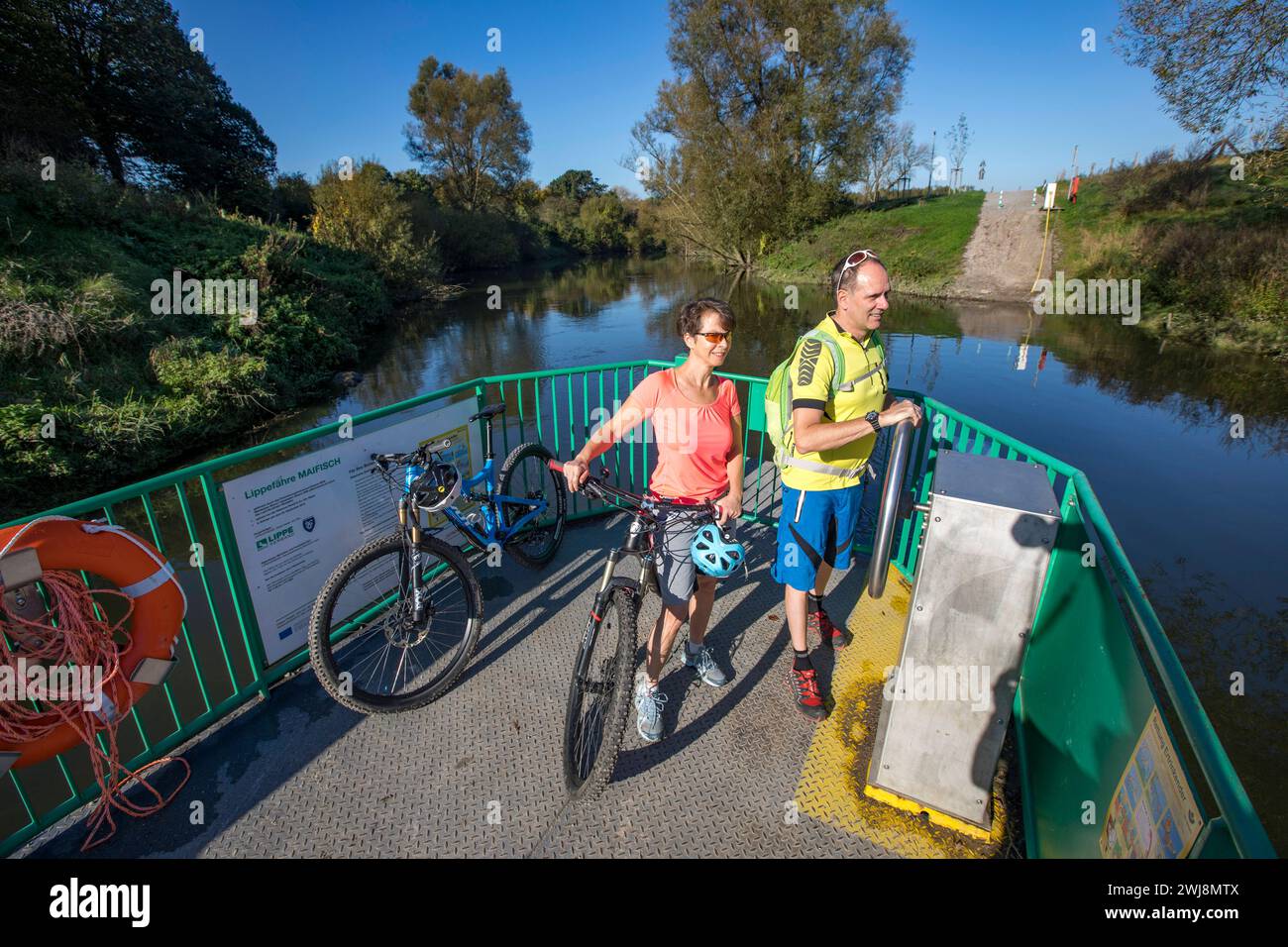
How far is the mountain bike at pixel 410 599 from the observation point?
286cm

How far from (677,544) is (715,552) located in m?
0.23

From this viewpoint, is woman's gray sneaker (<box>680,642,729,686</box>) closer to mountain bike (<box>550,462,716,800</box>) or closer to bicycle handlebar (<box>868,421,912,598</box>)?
mountain bike (<box>550,462,716,800</box>)

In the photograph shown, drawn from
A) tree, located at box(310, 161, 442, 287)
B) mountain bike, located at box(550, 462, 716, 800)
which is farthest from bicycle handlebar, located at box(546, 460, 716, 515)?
tree, located at box(310, 161, 442, 287)

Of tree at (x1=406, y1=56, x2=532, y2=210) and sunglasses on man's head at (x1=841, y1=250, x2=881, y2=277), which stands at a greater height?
tree at (x1=406, y1=56, x2=532, y2=210)

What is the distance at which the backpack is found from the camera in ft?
8.36

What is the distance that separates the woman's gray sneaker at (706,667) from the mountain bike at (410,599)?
3.98ft

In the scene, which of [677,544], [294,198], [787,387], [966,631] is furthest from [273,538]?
[294,198]

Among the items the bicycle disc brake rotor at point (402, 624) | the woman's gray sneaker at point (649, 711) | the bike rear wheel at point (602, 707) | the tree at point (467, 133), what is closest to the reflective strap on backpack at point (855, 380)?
the bike rear wheel at point (602, 707)

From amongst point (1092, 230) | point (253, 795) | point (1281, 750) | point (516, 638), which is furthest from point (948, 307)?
point (253, 795)

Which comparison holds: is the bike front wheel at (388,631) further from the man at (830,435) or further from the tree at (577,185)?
the tree at (577,185)

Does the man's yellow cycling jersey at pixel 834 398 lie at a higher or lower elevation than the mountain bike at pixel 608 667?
higher

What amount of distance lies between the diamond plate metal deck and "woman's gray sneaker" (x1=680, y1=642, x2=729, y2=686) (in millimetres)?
57

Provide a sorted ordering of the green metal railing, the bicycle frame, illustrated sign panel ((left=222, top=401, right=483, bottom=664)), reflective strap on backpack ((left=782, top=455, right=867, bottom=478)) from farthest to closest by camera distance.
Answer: the bicycle frame
illustrated sign panel ((left=222, top=401, right=483, bottom=664))
reflective strap on backpack ((left=782, top=455, right=867, bottom=478))
the green metal railing
